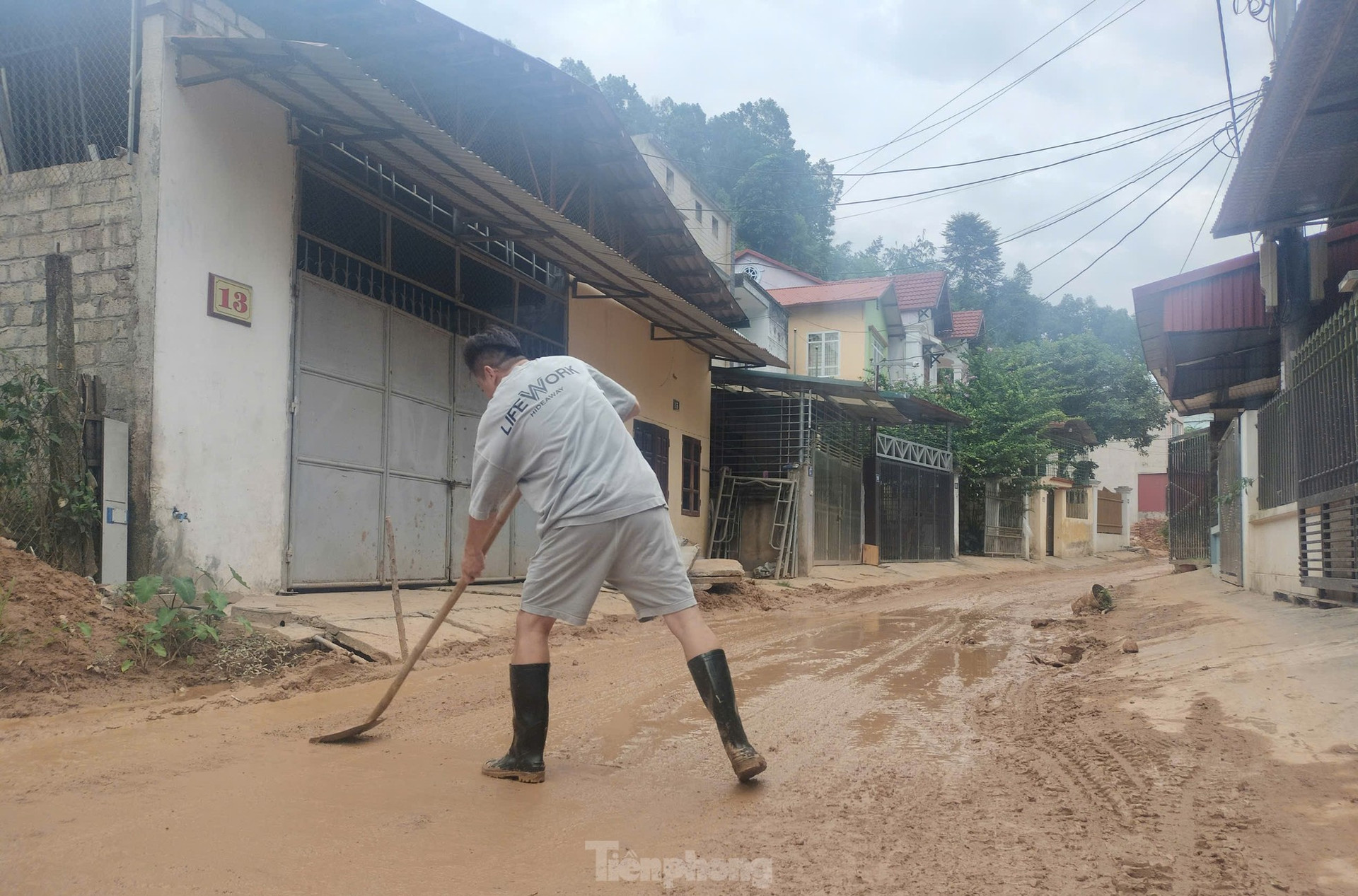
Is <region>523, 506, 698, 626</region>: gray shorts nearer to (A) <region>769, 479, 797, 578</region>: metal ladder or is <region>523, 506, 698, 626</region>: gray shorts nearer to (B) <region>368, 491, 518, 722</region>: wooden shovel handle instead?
(B) <region>368, 491, 518, 722</region>: wooden shovel handle

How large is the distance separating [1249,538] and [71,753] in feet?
32.1

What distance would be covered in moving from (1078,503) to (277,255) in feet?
94.8

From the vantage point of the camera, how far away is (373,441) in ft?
25.7

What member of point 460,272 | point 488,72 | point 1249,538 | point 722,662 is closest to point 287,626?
point 722,662

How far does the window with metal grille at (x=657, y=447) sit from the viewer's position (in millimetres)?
13117

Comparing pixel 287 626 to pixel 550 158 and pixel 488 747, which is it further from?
pixel 550 158

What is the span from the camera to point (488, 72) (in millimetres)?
9156

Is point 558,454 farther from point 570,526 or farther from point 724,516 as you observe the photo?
point 724,516

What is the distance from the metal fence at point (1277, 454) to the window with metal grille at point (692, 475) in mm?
7858

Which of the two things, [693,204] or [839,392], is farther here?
[693,204]

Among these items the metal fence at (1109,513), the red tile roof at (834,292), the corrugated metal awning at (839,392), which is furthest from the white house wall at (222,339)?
the metal fence at (1109,513)

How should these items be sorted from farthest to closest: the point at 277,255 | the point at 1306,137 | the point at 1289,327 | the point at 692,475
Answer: the point at 692,475
the point at 1289,327
the point at 277,255
the point at 1306,137

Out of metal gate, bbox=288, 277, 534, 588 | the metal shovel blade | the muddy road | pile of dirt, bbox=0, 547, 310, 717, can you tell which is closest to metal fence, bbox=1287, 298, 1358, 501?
the muddy road

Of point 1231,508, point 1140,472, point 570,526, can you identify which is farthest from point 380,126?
point 1140,472
